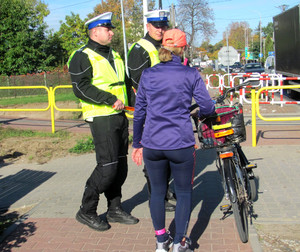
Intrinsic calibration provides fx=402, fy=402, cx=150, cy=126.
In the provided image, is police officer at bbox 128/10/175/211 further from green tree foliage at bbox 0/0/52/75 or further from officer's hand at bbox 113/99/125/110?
green tree foliage at bbox 0/0/52/75

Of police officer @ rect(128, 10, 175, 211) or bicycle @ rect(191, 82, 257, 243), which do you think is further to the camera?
police officer @ rect(128, 10, 175, 211)

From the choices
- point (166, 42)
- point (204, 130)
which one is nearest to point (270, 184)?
point (204, 130)

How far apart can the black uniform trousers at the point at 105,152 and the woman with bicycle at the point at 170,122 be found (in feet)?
2.08

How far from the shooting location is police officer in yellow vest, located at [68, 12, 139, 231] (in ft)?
13.0

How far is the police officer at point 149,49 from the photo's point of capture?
4.23 meters

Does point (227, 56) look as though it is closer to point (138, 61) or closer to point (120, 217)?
point (138, 61)

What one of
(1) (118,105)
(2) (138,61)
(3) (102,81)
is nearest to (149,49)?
(2) (138,61)

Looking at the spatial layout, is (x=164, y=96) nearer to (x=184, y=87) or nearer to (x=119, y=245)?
(x=184, y=87)

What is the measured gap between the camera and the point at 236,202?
12.1 feet

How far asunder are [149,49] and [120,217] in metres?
1.82

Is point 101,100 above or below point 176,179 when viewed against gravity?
above

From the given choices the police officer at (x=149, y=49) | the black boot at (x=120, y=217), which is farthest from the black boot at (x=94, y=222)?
the police officer at (x=149, y=49)

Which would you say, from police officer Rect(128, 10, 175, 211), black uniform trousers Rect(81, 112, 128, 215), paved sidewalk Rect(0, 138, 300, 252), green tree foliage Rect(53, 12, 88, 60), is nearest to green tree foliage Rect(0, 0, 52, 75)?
green tree foliage Rect(53, 12, 88, 60)

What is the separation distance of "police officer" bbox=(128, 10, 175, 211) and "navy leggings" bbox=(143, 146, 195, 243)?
1.18 m
